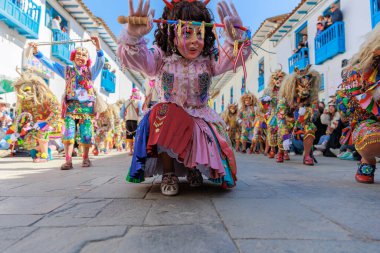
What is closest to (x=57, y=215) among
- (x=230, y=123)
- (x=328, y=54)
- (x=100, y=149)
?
(x=100, y=149)

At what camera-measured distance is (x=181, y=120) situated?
2297 millimetres

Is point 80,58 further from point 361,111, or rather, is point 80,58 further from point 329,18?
point 329,18

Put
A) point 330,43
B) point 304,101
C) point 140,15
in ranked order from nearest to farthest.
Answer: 1. point 140,15
2. point 304,101
3. point 330,43

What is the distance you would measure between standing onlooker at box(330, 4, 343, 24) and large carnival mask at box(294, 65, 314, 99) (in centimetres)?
661

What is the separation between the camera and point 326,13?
38.7 feet

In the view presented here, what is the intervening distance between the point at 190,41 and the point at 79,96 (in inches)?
114

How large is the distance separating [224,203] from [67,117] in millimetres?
3573

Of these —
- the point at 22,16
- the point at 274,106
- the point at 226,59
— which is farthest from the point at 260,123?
the point at 22,16

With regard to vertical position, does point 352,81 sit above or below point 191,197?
above

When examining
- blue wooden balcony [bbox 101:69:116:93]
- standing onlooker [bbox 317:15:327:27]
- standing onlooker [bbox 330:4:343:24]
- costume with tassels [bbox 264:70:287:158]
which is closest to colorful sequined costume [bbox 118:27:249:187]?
costume with tassels [bbox 264:70:287:158]

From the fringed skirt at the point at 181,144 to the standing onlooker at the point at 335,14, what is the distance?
10212 millimetres

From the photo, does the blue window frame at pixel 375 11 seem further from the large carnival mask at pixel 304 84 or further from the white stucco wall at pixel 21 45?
the white stucco wall at pixel 21 45

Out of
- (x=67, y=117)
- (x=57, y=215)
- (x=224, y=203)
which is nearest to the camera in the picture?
(x=57, y=215)

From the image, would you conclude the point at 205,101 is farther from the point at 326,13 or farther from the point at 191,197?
the point at 326,13
